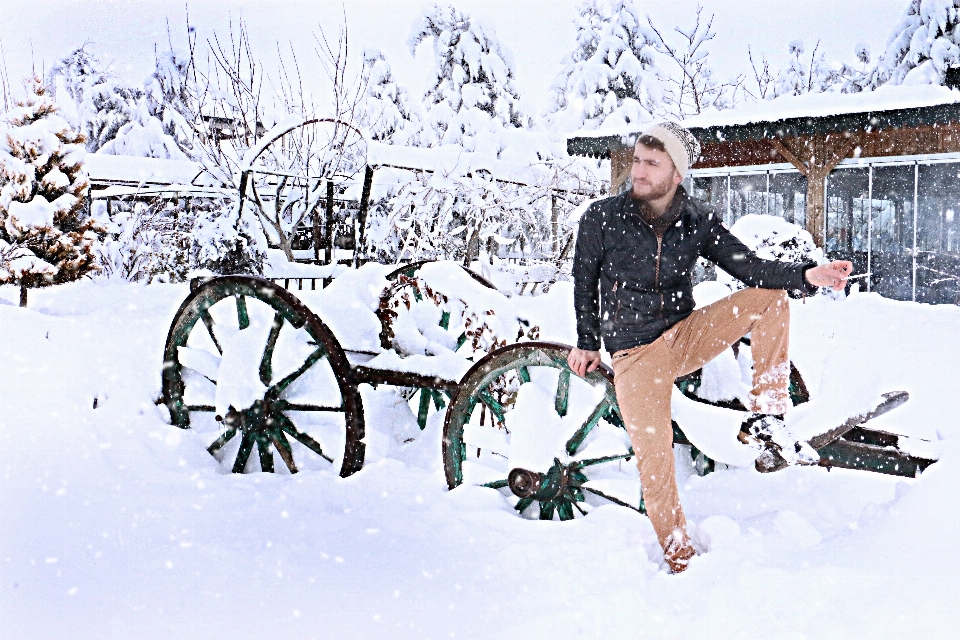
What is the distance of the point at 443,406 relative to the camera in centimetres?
480

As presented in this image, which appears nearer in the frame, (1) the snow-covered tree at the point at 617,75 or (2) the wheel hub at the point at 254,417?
(2) the wheel hub at the point at 254,417

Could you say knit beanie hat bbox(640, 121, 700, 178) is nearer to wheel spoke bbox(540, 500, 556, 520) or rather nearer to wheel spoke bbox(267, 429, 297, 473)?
wheel spoke bbox(540, 500, 556, 520)

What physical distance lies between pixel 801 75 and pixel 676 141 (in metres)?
33.4

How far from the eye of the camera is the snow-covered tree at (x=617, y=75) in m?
25.0

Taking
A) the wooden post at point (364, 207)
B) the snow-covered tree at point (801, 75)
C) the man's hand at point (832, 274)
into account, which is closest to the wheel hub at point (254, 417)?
the man's hand at point (832, 274)

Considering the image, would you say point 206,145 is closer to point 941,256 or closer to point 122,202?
point 122,202

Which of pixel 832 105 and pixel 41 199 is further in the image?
pixel 832 105

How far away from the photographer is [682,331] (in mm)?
2957

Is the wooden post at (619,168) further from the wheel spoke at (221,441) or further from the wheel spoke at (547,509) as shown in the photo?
the wheel spoke at (547,509)

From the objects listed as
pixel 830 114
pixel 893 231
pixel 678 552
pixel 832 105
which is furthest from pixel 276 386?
pixel 893 231

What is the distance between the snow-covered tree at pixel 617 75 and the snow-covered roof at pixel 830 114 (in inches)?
453

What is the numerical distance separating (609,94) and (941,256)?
1353cm

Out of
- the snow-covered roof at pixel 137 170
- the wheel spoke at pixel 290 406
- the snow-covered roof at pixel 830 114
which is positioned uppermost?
the snow-covered roof at pixel 830 114

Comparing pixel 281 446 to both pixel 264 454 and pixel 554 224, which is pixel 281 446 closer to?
pixel 264 454
